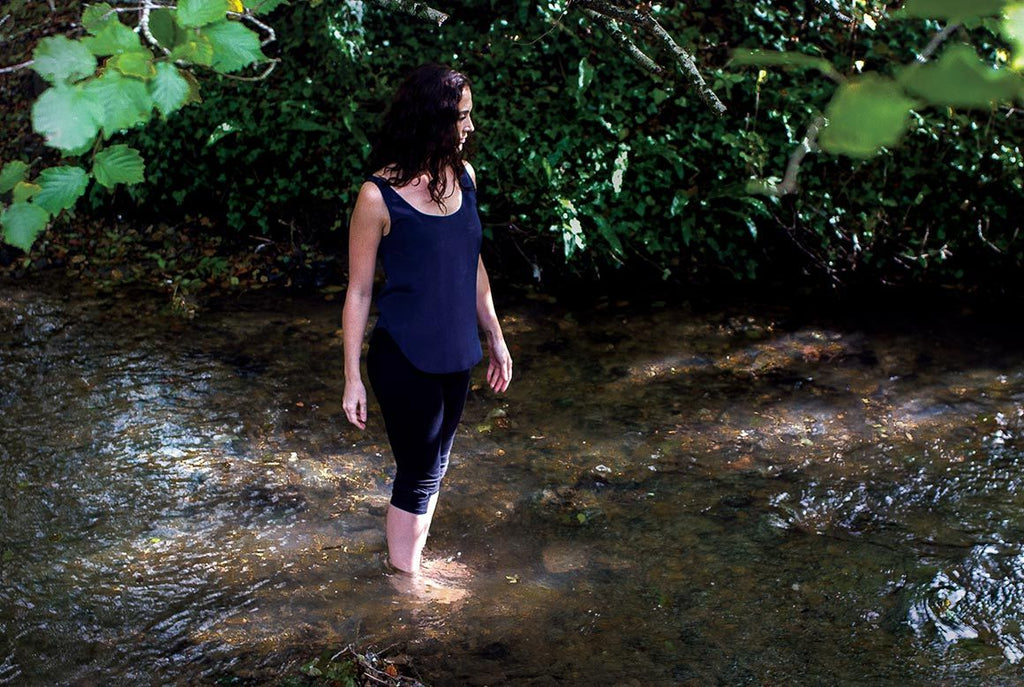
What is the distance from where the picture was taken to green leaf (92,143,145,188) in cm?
202

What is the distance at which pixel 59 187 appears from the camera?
6.35 feet

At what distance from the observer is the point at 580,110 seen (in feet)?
26.8

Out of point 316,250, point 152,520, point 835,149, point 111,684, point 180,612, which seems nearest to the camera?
point 835,149

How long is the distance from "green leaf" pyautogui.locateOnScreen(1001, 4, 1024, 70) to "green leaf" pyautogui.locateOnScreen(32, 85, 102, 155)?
1442mm

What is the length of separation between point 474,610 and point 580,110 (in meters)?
5.01

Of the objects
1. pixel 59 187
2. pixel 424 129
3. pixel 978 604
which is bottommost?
pixel 978 604

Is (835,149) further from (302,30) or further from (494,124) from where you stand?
(302,30)

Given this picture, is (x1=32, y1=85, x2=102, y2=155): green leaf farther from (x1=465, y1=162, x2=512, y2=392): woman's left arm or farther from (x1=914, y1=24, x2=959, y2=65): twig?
(x1=465, y1=162, x2=512, y2=392): woman's left arm

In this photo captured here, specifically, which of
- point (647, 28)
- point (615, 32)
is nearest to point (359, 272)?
point (647, 28)

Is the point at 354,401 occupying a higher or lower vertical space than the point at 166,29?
lower

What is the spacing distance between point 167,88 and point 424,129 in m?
1.82

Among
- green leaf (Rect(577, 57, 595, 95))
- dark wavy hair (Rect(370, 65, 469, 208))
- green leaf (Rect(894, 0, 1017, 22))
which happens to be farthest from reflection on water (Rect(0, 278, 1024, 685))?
green leaf (Rect(894, 0, 1017, 22))

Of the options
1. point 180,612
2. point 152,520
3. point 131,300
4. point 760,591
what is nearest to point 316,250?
point 131,300

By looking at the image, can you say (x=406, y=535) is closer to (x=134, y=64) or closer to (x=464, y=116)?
(x=464, y=116)
